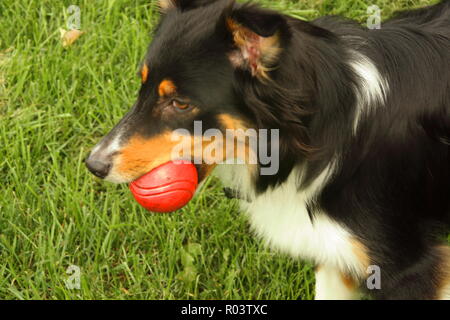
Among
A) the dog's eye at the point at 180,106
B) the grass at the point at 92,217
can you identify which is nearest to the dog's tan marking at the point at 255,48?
the dog's eye at the point at 180,106

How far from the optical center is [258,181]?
107 inches

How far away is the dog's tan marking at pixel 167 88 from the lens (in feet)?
8.19

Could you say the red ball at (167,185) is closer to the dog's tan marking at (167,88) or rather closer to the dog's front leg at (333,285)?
the dog's tan marking at (167,88)

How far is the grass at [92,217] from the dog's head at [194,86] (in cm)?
94

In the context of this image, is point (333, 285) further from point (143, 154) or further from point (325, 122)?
point (143, 154)

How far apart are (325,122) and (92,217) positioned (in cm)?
163

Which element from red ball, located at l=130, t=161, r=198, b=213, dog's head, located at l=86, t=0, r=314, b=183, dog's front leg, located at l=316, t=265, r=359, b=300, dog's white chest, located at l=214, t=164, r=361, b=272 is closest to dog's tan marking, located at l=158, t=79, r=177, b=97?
dog's head, located at l=86, t=0, r=314, b=183

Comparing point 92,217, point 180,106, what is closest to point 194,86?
point 180,106

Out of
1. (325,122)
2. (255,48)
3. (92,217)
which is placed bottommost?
(92,217)

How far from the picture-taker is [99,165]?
2.60m

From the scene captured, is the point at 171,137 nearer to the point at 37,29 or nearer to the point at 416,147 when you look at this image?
the point at 416,147
